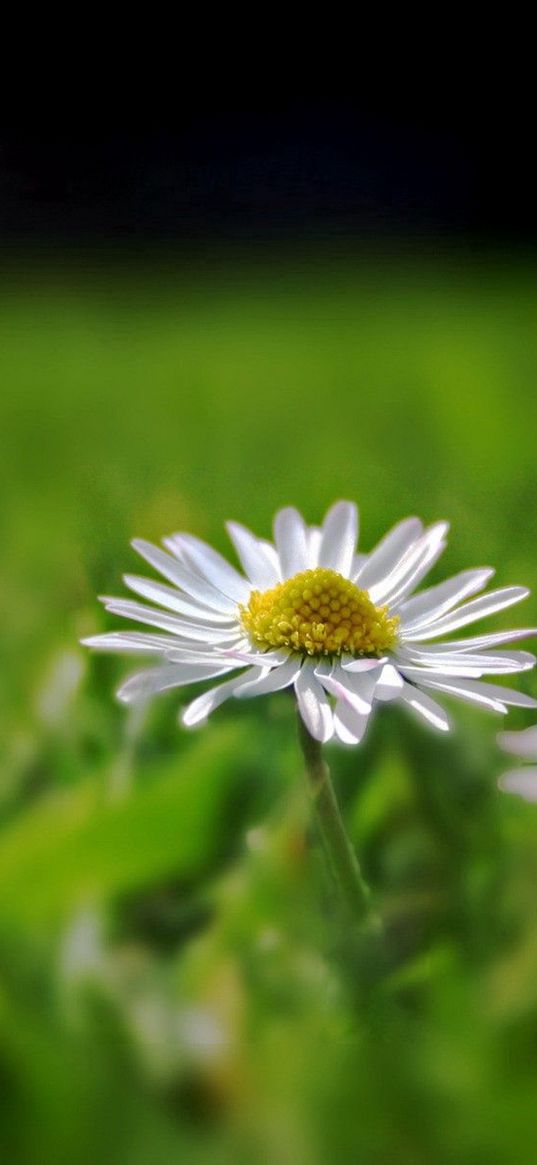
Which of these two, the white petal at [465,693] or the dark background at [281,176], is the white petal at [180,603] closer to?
the white petal at [465,693]

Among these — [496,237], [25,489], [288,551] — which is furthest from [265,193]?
[288,551]

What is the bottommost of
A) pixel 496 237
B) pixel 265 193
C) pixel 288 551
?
pixel 288 551

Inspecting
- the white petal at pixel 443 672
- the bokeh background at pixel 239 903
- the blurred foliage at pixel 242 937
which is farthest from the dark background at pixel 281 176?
the white petal at pixel 443 672

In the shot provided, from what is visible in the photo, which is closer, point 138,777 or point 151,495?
point 138,777

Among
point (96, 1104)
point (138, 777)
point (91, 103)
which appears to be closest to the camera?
point (96, 1104)

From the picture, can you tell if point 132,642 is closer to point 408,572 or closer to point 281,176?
point 408,572

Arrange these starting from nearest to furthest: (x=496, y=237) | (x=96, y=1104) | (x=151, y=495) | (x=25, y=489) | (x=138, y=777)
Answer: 1. (x=96, y=1104)
2. (x=138, y=777)
3. (x=151, y=495)
4. (x=25, y=489)
5. (x=496, y=237)

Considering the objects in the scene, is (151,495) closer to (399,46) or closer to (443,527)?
(443,527)
